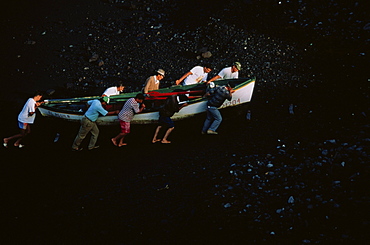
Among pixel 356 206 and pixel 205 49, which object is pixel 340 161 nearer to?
pixel 356 206

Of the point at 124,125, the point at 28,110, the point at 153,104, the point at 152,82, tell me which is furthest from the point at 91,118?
the point at 152,82

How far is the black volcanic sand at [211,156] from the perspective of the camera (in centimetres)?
735

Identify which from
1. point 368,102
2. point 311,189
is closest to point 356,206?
point 311,189

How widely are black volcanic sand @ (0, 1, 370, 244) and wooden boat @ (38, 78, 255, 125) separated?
0.49 m

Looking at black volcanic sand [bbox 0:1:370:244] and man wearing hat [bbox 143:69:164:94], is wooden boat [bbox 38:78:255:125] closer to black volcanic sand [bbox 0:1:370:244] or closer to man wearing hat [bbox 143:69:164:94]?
man wearing hat [bbox 143:69:164:94]

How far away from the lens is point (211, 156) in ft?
31.1

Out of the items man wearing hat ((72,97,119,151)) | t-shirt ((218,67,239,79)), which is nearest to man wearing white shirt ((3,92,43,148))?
man wearing hat ((72,97,119,151))

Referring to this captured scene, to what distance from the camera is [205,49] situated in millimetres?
14648

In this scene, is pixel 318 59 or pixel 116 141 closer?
pixel 116 141

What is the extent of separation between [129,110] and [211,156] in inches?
109

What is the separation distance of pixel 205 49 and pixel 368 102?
23.3ft

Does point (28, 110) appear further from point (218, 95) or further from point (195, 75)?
point (218, 95)

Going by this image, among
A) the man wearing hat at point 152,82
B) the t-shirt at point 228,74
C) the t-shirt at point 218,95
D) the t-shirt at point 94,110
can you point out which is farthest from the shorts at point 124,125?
the t-shirt at point 228,74

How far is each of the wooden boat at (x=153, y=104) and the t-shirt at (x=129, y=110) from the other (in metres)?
0.66
